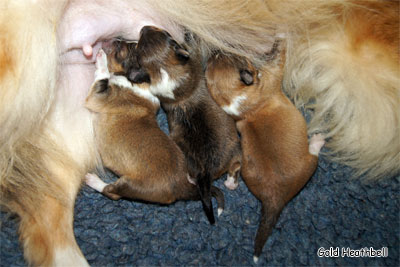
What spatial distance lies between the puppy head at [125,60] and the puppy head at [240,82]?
0.81ft

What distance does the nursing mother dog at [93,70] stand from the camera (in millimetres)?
1364

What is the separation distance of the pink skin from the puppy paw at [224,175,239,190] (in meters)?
0.58

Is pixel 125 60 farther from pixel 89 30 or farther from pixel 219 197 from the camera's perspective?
→ pixel 219 197

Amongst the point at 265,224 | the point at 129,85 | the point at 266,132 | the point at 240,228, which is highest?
the point at 129,85

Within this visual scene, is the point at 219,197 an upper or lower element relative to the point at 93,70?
lower

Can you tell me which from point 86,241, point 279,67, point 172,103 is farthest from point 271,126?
→ point 86,241

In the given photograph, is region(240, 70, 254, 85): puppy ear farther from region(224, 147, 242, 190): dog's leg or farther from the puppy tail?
the puppy tail


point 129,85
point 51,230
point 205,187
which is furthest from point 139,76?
point 51,230

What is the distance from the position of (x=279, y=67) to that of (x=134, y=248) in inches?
32.9

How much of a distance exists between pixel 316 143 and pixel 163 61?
2.06ft

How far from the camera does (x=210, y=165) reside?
4.62 feet

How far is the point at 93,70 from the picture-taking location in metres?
1.59

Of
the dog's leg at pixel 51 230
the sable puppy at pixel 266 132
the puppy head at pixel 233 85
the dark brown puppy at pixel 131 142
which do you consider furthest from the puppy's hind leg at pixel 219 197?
the dog's leg at pixel 51 230

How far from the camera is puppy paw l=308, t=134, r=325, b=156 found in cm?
154
